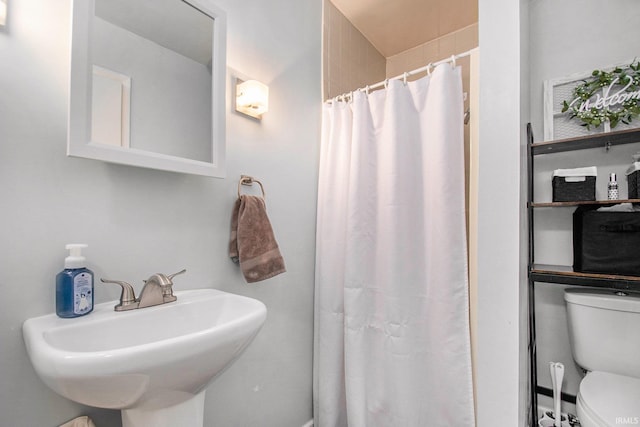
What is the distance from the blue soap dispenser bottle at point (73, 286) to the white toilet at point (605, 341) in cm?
172

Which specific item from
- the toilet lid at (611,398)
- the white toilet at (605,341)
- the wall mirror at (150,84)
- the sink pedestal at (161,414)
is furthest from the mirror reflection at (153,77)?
the white toilet at (605,341)

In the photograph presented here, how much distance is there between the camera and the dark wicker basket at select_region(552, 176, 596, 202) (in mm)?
1318

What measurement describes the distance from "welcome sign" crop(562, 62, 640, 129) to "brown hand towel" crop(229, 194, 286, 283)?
5.39 ft

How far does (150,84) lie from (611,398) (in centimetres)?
200

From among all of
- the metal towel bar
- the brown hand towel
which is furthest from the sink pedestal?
the metal towel bar

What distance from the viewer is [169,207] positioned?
1.03 meters

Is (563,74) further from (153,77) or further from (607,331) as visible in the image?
(153,77)

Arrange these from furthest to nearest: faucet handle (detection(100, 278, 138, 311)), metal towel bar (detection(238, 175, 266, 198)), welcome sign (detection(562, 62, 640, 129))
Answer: welcome sign (detection(562, 62, 640, 129)), metal towel bar (detection(238, 175, 266, 198)), faucet handle (detection(100, 278, 138, 311))

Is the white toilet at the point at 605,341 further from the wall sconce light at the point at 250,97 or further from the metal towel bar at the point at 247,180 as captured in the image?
the wall sconce light at the point at 250,97

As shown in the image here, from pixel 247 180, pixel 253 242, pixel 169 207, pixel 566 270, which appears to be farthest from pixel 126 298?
pixel 566 270

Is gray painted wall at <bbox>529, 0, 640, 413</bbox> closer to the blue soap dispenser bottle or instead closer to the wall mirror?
the wall mirror

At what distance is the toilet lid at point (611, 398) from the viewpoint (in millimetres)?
1000

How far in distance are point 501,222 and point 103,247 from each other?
1.39 meters

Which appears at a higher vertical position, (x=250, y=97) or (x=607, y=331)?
(x=250, y=97)
